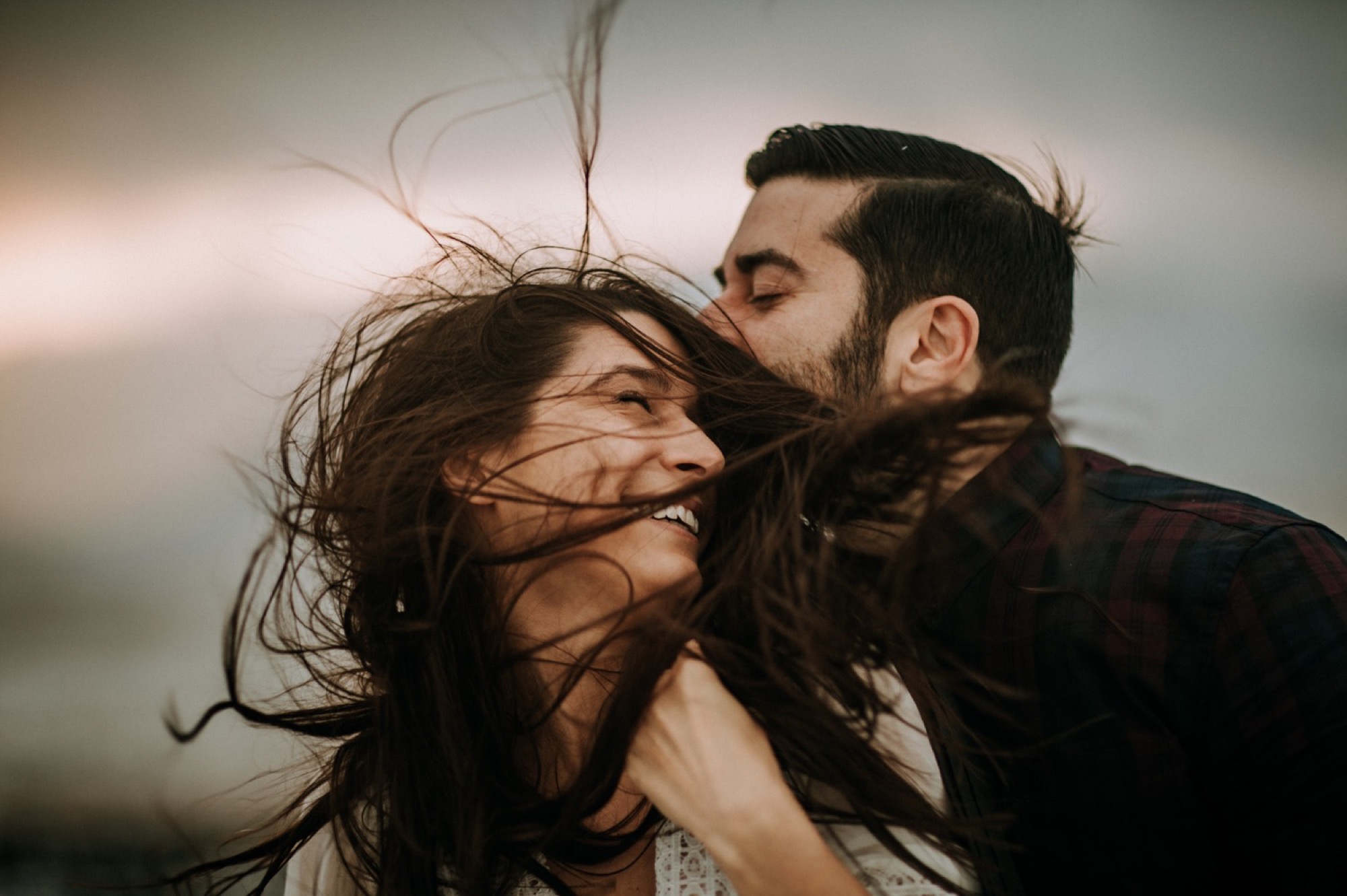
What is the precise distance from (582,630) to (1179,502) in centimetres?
101

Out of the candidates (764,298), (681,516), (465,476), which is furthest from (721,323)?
(465,476)

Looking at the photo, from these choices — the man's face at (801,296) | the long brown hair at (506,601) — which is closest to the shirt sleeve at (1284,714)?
the long brown hair at (506,601)

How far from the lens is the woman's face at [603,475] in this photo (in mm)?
1211

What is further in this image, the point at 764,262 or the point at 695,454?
the point at 764,262

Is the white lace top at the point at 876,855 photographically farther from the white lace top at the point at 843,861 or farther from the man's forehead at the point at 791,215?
the man's forehead at the point at 791,215

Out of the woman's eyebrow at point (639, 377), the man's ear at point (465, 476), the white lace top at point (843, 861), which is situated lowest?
the white lace top at point (843, 861)

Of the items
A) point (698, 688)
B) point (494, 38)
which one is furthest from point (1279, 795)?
point (494, 38)

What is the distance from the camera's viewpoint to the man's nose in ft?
5.38

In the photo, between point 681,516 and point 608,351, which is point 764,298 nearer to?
point 608,351

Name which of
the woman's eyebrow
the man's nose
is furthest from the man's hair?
the woman's eyebrow

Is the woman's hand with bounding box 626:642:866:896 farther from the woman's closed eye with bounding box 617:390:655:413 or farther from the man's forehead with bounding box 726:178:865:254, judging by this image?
the man's forehead with bounding box 726:178:865:254

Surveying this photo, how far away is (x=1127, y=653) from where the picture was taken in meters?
1.21

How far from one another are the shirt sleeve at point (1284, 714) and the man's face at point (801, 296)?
74 centimetres

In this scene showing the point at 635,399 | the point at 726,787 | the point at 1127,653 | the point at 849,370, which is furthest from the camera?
the point at 849,370
